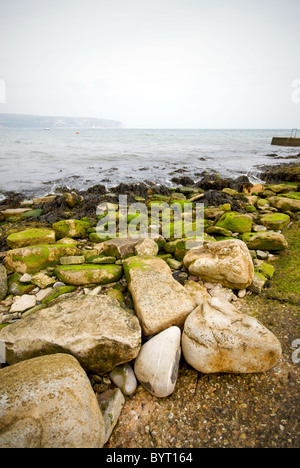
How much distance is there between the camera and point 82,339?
7.45ft

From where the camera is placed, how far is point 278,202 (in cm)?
738

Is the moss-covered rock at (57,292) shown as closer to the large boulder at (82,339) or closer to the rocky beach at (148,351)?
the rocky beach at (148,351)

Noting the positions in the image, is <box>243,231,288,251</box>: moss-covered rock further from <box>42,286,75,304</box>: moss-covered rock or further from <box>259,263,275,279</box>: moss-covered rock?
<box>42,286,75,304</box>: moss-covered rock

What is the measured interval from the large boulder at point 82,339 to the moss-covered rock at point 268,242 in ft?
11.0

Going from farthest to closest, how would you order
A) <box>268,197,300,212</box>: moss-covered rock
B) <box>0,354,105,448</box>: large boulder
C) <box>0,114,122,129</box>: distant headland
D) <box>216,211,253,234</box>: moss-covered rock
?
<box>0,114,122,129</box>: distant headland, <box>268,197,300,212</box>: moss-covered rock, <box>216,211,253,234</box>: moss-covered rock, <box>0,354,105,448</box>: large boulder

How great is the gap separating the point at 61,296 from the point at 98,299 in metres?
0.80

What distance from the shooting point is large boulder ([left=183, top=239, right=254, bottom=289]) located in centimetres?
339

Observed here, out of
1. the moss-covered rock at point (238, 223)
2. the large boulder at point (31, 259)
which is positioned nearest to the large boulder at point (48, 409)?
the large boulder at point (31, 259)

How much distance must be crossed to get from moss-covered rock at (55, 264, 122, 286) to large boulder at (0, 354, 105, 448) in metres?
1.72

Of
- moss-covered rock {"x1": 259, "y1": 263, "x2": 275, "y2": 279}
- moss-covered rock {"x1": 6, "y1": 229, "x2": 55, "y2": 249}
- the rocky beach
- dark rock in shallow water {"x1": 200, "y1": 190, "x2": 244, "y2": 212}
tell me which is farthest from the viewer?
dark rock in shallow water {"x1": 200, "y1": 190, "x2": 244, "y2": 212}

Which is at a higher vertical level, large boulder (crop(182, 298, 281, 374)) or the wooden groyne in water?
the wooden groyne in water

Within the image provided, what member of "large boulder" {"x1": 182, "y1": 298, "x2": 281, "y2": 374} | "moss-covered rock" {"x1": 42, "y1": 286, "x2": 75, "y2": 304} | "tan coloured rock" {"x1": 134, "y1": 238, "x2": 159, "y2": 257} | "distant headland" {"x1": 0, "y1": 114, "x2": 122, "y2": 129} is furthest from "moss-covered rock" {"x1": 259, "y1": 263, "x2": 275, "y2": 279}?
"distant headland" {"x1": 0, "y1": 114, "x2": 122, "y2": 129}

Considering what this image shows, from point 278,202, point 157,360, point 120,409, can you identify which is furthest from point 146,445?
point 278,202

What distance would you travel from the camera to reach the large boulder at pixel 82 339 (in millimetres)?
2252
